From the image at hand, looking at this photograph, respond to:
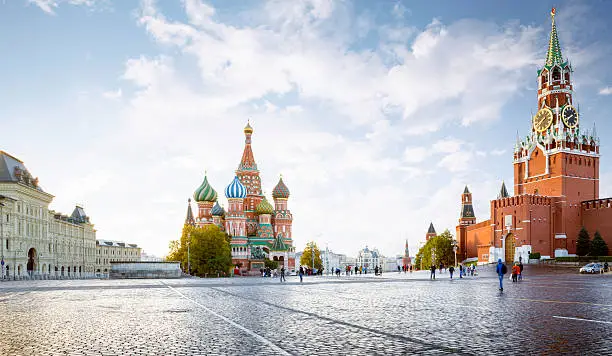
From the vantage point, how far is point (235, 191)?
96.2m

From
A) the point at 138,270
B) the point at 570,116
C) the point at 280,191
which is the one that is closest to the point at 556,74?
the point at 570,116

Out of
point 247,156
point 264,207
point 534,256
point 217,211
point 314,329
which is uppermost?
point 247,156

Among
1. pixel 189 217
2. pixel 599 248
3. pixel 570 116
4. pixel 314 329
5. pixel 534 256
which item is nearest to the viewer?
pixel 314 329

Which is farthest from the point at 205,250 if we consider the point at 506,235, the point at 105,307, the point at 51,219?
the point at 105,307

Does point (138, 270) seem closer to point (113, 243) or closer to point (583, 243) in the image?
point (583, 243)

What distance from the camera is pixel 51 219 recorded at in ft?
296

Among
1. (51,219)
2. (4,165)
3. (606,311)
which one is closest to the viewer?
(606,311)

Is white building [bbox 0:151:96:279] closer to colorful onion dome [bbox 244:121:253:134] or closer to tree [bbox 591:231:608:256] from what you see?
colorful onion dome [bbox 244:121:253:134]

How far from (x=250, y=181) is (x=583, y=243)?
5580 centimetres

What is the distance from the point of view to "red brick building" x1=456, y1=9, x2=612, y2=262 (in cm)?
7725

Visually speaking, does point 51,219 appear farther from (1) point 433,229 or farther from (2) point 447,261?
(1) point 433,229

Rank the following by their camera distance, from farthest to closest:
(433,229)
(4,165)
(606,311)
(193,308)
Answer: (433,229)
(4,165)
(193,308)
(606,311)

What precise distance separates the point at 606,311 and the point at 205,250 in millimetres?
70615

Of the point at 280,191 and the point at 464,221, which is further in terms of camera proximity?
the point at 280,191
